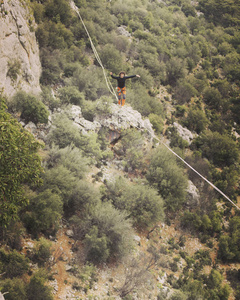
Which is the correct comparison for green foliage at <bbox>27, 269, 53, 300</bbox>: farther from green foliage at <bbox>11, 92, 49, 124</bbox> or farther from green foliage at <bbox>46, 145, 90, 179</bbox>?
green foliage at <bbox>11, 92, 49, 124</bbox>

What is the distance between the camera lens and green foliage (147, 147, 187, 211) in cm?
1780

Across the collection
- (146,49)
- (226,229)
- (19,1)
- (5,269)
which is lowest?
(226,229)

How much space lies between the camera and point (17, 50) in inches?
566

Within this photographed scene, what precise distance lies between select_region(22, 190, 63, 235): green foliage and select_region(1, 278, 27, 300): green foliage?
2746 mm

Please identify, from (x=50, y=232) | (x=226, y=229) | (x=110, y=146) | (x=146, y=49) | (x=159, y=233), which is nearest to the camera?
(x=50, y=232)

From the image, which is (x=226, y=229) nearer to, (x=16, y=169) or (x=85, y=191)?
(x=85, y=191)

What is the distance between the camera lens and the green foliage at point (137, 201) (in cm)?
1477

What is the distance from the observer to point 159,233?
16.5 meters

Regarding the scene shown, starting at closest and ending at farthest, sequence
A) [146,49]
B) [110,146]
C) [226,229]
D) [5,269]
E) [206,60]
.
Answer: [5,269]
[110,146]
[226,229]
[146,49]
[206,60]

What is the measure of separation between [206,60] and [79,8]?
2679 centimetres

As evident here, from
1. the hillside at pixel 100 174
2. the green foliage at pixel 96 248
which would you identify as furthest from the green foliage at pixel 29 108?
the green foliage at pixel 96 248

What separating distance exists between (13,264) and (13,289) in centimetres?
113

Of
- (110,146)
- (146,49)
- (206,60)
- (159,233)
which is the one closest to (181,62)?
(146,49)

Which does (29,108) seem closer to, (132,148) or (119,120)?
(119,120)
